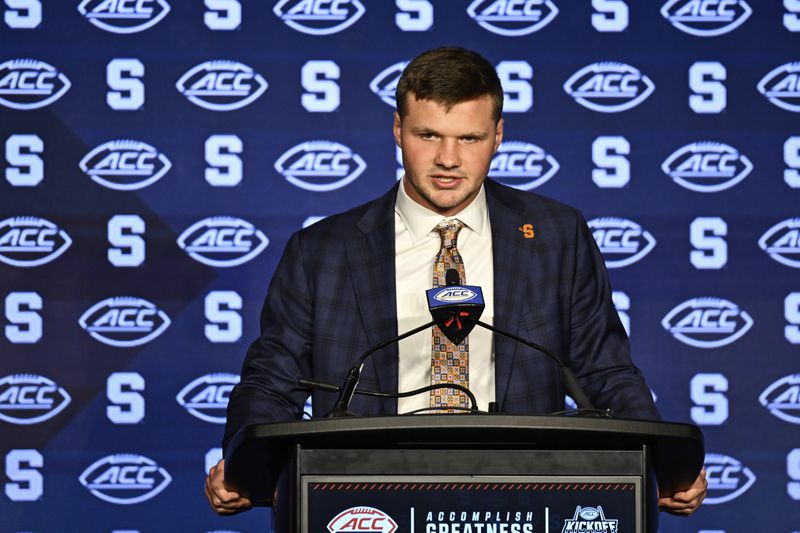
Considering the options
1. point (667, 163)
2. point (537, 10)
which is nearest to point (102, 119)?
point (537, 10)

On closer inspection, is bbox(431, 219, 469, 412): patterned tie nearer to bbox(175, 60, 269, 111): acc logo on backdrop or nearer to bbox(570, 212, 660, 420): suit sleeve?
bbox(570, 212, 660, 420): suit sleeve

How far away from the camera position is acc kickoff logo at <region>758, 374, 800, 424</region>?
444 centimetres

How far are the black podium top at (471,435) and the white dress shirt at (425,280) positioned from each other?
0.83 m

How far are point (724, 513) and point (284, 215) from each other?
2.15m

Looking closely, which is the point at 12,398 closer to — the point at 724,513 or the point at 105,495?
the point at 105,495

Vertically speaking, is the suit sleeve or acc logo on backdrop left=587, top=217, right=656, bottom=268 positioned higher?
acc logo on backdrop left=587, top=217, right=656, bottom=268

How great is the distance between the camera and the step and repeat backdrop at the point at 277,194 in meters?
4.43

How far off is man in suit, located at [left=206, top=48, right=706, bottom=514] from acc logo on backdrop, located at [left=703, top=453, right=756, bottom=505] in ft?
6.98

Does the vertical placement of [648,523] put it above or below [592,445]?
below

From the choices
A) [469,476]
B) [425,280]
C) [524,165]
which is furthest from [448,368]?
[524,165]

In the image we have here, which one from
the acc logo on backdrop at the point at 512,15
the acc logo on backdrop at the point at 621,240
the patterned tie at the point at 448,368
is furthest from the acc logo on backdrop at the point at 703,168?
the patterned tie at the point at 448,368

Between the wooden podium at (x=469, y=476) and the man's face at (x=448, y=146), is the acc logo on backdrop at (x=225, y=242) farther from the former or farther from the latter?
the wooden podium at (x=469, y=476)

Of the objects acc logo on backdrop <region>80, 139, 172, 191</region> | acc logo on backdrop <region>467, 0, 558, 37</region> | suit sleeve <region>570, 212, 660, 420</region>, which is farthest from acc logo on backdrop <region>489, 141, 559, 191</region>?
suit sleeve <region>570, 212, 660, 420</region>

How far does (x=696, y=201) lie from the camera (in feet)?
14.6
